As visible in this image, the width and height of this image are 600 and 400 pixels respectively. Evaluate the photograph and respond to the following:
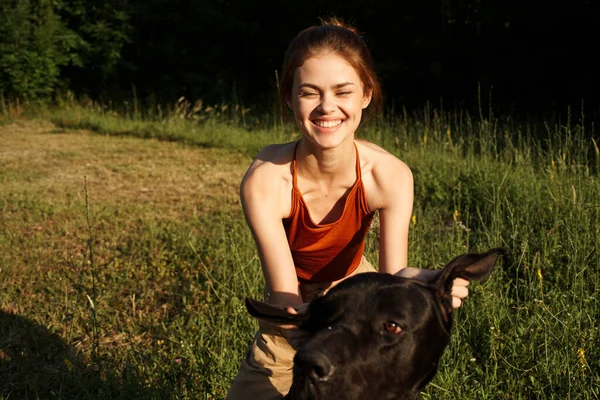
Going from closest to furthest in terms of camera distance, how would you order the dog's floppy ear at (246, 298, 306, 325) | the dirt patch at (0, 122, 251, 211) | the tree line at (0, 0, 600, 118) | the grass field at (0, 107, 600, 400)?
the dog's floppy ear at (246, 298, 306, 325)
the grass field at (0, 107, 600, 400)
the dirt patch at (0, 122, 251, 211)
the tree line at (0, 0, 600, 118)

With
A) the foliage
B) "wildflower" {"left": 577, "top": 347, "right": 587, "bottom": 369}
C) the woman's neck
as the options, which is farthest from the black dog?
the foliage

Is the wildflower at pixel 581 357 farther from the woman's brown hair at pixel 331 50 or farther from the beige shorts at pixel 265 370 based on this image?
the woman's brown hair at pixel 331 50

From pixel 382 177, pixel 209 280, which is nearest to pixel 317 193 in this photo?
pixel 382 177

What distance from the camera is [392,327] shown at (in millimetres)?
1892

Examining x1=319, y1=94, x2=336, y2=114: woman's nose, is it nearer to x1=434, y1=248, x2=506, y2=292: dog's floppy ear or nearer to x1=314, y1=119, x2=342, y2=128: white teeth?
x1=314, y1=119, x2=342, y2=128: white teeth

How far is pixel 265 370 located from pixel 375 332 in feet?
3.04

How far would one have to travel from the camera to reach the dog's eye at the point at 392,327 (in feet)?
6.21

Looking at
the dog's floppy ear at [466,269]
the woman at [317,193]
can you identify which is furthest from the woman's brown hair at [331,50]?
the dog's floppy ear at [466,269]

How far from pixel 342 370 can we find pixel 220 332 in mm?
2021

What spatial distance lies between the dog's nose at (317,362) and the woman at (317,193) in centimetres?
81

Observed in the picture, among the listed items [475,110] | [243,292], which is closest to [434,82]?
[475,110]

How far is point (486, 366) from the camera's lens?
3135mm

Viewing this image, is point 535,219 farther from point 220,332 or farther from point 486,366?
point 220,332

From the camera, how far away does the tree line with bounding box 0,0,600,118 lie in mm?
11750
